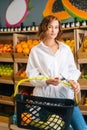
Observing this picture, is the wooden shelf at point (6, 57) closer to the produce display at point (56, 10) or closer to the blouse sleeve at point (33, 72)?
the produce display at point (56, 10)

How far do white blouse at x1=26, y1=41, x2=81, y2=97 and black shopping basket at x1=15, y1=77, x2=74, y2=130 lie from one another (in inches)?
22.0

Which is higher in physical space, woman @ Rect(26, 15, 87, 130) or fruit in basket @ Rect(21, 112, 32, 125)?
woman @ Rect(26, 15, 87, 130)

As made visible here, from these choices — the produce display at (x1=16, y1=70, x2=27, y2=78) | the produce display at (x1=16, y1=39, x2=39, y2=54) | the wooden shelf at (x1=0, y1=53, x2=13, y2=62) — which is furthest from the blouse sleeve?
the wooden shelf at (x1=0, y1=53, x2=13, y2=62)

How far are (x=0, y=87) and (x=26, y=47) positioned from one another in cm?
115

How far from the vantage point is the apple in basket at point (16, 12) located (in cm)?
496

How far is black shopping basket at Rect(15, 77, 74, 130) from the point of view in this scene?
150cm

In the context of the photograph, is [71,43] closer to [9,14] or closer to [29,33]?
[29,33]

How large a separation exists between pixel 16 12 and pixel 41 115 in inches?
148

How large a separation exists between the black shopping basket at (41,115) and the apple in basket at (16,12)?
3.54 meters

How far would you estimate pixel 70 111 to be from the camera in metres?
1.47

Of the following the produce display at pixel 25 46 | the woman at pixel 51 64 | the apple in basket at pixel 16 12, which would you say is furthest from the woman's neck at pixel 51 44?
the apple in basket at pixel 16 12

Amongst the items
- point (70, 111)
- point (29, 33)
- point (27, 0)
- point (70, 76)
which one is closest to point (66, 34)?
point (29, 33)

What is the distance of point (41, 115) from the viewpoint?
156 centimetres

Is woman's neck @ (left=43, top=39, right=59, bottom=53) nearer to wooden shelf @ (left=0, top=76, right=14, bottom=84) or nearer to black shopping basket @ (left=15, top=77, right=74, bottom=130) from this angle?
black shopping basket @ (left=15, top=77, right=74, bottom=130)
